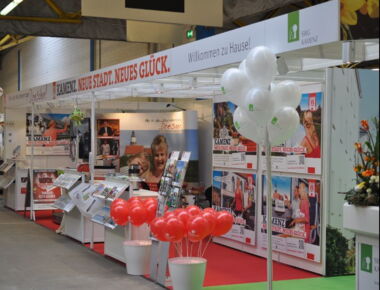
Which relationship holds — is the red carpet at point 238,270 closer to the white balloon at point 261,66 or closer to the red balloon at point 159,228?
the red balloon at point 159,228

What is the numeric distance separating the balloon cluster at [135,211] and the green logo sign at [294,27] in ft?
8.80

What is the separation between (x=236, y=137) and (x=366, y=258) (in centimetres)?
481

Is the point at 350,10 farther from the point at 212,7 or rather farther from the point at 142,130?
the point at 142,130

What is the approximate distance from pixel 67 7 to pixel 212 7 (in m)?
4.93

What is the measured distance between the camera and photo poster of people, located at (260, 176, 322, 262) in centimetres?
733

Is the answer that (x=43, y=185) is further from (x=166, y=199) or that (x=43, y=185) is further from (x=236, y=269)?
(x=166, y=199)

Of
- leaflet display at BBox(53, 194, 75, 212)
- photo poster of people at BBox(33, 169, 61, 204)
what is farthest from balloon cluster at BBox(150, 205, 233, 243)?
photo poster of people at BBox(33, 169, 61, 204)

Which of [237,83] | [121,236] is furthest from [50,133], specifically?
[237,83]

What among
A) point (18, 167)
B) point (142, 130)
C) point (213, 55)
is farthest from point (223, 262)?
point (18, 167)

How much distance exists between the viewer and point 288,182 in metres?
7.77

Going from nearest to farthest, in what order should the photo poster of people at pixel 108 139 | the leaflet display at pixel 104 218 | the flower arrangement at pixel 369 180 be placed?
the flower arrangement at pixel 369 180 → the leaflet display at pixel 104 218 → the photo poster of people at pixel 108 139

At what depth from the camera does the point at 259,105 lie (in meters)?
4.74

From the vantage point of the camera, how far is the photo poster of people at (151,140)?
1230 cm

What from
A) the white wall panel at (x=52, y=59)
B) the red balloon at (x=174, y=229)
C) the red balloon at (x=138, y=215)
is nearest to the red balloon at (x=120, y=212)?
the red balloon at (x=138, y=215)
